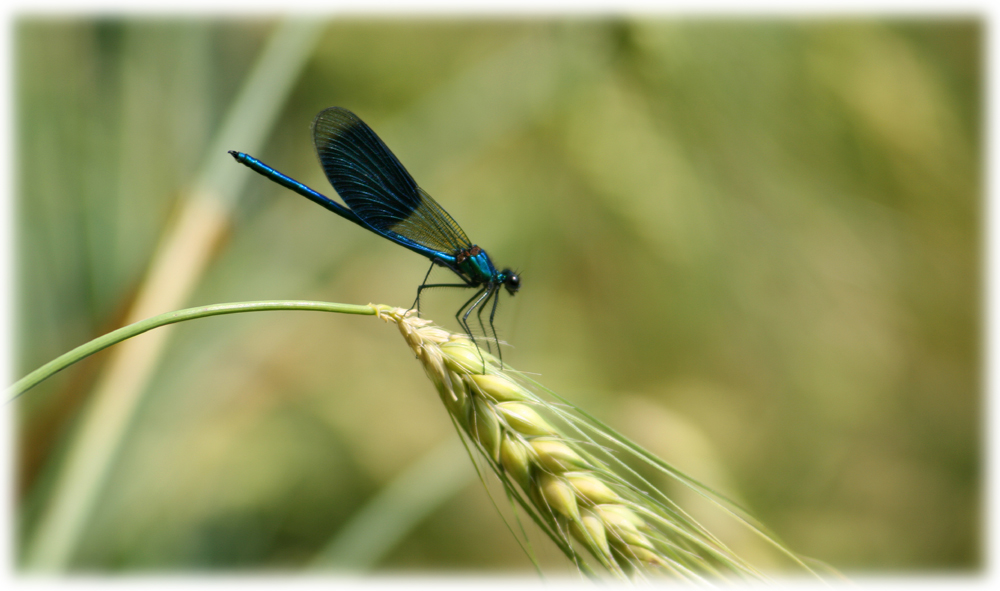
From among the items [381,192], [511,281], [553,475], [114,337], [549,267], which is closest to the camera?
[114,337]

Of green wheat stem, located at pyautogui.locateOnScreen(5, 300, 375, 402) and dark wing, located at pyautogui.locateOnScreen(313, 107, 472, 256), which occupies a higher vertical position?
dark wing, located at pyautogui.locateOnScreen(313, 107, 472, 256)

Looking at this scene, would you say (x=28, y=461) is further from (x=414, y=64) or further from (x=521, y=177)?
(x=414, y=64)

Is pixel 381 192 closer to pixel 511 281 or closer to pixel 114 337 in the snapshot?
pixel 511 281

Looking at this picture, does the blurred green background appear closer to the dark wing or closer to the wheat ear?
the dark wing

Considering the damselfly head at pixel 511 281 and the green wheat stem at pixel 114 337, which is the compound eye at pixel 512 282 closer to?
the damselfly head at pixel 511 281

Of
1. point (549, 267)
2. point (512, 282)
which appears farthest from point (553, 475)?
point (549, 267)

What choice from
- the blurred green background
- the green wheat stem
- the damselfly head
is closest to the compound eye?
the damselfly head

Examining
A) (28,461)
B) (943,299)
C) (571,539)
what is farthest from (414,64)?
(943,299)
